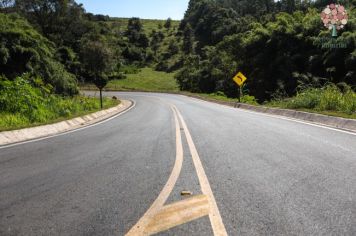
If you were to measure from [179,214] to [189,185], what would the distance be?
1.27 meters

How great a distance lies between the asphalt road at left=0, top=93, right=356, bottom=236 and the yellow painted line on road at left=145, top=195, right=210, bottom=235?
0.21 ft

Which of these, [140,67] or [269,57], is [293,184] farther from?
[140,67]

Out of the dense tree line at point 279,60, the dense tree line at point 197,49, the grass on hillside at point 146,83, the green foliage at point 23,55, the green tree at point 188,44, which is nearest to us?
the green foliage at point 23,55

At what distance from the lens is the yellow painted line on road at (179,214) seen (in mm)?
4012

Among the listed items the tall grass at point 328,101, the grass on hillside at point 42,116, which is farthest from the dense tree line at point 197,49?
the grass on hillside at point 42,116

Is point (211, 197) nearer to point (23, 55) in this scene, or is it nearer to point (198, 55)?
point (23, 55)

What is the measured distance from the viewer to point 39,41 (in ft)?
98.1

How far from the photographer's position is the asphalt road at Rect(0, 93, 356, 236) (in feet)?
13.2

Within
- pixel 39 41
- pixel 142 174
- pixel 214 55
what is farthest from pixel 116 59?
pixel 142 174

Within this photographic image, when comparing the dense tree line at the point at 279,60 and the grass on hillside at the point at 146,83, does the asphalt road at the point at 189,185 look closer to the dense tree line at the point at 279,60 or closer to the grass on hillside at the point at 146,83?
the dense tree line at the point at 279,60

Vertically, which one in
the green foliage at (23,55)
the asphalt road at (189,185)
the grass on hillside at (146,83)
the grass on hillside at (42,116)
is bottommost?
the grass on hillside at (146,83)

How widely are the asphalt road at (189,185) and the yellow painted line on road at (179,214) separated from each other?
64 millimetres

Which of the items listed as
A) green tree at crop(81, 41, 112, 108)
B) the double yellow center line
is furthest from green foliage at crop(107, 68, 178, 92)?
the double yellow center line

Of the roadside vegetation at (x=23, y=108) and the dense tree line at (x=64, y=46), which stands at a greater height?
the dense tree line at (x=64, y=46)
